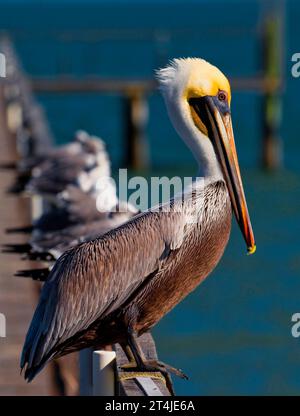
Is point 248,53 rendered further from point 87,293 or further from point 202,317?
point 87,293

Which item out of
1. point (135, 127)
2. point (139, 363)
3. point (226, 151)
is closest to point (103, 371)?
point (139, 363)

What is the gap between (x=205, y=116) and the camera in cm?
507

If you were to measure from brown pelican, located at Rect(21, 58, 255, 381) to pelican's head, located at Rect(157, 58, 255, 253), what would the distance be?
90mm

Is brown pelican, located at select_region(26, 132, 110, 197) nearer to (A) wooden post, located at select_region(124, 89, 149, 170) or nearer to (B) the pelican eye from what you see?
(B) the pelican eye

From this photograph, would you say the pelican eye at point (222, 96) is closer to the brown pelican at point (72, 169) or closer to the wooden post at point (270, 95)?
the brown pelican at point (72, 169)

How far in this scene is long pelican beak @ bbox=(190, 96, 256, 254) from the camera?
5.02 meters

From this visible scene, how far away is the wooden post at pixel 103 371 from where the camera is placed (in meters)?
4.84

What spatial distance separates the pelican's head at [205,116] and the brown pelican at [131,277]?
3.5 inches

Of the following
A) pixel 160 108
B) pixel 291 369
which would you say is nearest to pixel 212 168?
pixel 291 369

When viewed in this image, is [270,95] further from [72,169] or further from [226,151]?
[226,151]

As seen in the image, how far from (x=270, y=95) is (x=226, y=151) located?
63.8ft

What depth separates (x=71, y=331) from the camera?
4.80 m

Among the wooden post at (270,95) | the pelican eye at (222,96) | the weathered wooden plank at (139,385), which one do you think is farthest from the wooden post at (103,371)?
the wooden post at (270,95)

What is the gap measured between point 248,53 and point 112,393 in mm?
79013
